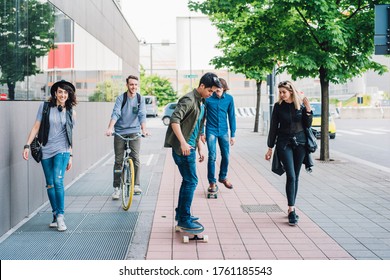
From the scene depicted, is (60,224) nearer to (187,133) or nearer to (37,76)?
(187,133)

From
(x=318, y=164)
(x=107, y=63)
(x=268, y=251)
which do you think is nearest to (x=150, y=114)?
(x=107, y=63)

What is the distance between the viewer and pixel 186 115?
19.9 ft

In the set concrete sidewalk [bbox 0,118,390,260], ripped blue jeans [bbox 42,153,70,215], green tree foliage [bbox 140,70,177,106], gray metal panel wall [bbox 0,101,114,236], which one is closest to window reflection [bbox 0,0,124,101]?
gray metal panel wall [bbox 0,101,114,236]

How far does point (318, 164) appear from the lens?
1342cm

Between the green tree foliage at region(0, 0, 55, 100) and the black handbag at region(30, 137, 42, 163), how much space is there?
622 millimetres

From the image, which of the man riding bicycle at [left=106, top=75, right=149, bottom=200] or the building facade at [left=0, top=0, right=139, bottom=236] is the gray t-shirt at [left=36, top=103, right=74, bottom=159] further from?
the man riding bicycle at [left=106, top=75, right=149, bottom=200]

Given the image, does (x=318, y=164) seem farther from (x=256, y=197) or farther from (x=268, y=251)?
(x=268, y=251)

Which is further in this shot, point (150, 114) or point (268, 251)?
point (150, 114)

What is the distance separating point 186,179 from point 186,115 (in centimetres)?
71

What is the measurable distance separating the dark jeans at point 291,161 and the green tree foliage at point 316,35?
18.5 ft

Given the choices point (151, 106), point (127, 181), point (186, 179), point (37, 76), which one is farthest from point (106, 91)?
point (151, 106)

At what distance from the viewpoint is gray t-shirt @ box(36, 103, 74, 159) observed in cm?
653

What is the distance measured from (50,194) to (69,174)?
3631 mm
